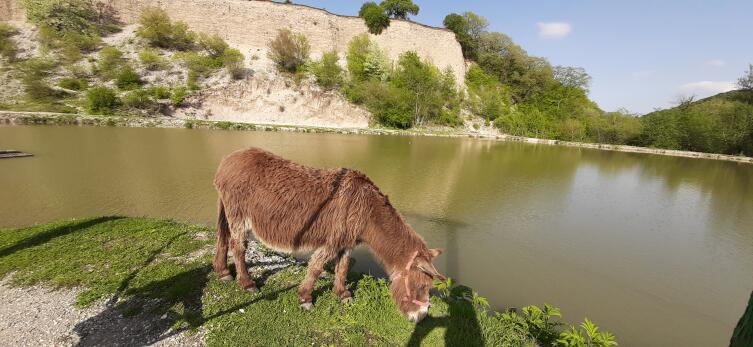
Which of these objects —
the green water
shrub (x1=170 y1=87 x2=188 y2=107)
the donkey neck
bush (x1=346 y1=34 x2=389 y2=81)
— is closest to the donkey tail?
the donkey neck

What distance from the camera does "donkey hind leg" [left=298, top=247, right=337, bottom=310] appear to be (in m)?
4.12

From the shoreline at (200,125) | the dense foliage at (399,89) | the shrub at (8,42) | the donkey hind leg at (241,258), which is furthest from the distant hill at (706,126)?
the shrub at (8,42)

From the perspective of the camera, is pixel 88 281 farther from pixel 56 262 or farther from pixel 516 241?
pixel 516 241

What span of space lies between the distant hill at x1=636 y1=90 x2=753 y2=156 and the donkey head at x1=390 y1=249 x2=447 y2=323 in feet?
192

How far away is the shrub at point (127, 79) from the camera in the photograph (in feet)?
104

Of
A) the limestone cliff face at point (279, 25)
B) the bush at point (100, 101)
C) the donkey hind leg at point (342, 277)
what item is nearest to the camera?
the donkey hind leg at point (342, 277)

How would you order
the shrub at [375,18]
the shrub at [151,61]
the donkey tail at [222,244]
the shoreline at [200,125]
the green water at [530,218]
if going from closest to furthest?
the donkey tail at [222,244], the green water at [530,218], the shoreline at [200,125], the shrub at [151,61], the shrub at [375,18]

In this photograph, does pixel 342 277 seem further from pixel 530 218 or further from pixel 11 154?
pixel 11 154

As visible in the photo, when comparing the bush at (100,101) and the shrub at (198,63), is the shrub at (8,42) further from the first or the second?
the shrub at (198,63)

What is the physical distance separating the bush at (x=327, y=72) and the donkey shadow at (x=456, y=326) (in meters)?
42.4

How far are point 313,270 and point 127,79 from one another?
39.5 meters

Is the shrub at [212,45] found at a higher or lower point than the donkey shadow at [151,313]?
higher

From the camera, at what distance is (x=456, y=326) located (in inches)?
161

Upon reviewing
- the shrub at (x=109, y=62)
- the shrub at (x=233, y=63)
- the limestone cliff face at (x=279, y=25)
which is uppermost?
the limestone cliff face at (x=279, y=25)
